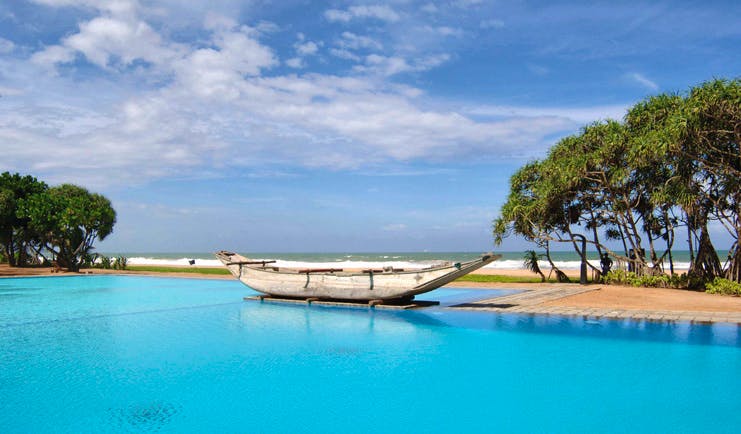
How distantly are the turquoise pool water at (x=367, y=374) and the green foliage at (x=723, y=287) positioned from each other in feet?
19.7

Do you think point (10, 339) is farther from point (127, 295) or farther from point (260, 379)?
point (127, 295)

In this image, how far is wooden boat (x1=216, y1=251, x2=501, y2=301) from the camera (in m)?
13.4

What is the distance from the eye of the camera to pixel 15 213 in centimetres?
3122

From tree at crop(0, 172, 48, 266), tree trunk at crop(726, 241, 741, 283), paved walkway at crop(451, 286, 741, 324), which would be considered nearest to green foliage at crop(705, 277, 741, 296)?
tree trunk at crop(726, 241, 741, 283)

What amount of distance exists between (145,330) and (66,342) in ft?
5.53

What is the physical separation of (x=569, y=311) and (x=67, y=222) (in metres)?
26.5

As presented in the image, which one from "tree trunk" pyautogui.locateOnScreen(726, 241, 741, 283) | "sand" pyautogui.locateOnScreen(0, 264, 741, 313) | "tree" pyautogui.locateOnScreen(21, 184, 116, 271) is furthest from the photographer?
"tree" pyautogui.locateOnScreen(21, 184, 116, 271)

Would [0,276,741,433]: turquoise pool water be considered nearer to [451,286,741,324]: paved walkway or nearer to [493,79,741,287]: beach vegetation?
[451,286,741,324]: paved walkway

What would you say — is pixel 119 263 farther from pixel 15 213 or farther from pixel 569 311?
pixel 569 311

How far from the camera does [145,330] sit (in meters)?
12.0

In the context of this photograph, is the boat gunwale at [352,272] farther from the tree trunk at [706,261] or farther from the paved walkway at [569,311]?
the tree trunk at [706,261]

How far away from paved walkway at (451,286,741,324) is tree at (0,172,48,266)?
26.8m

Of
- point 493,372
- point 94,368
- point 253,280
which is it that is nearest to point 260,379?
point 94,368

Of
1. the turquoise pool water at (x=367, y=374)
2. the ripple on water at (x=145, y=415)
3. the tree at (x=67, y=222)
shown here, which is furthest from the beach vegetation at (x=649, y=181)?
the tree at (x=67, y=222)
